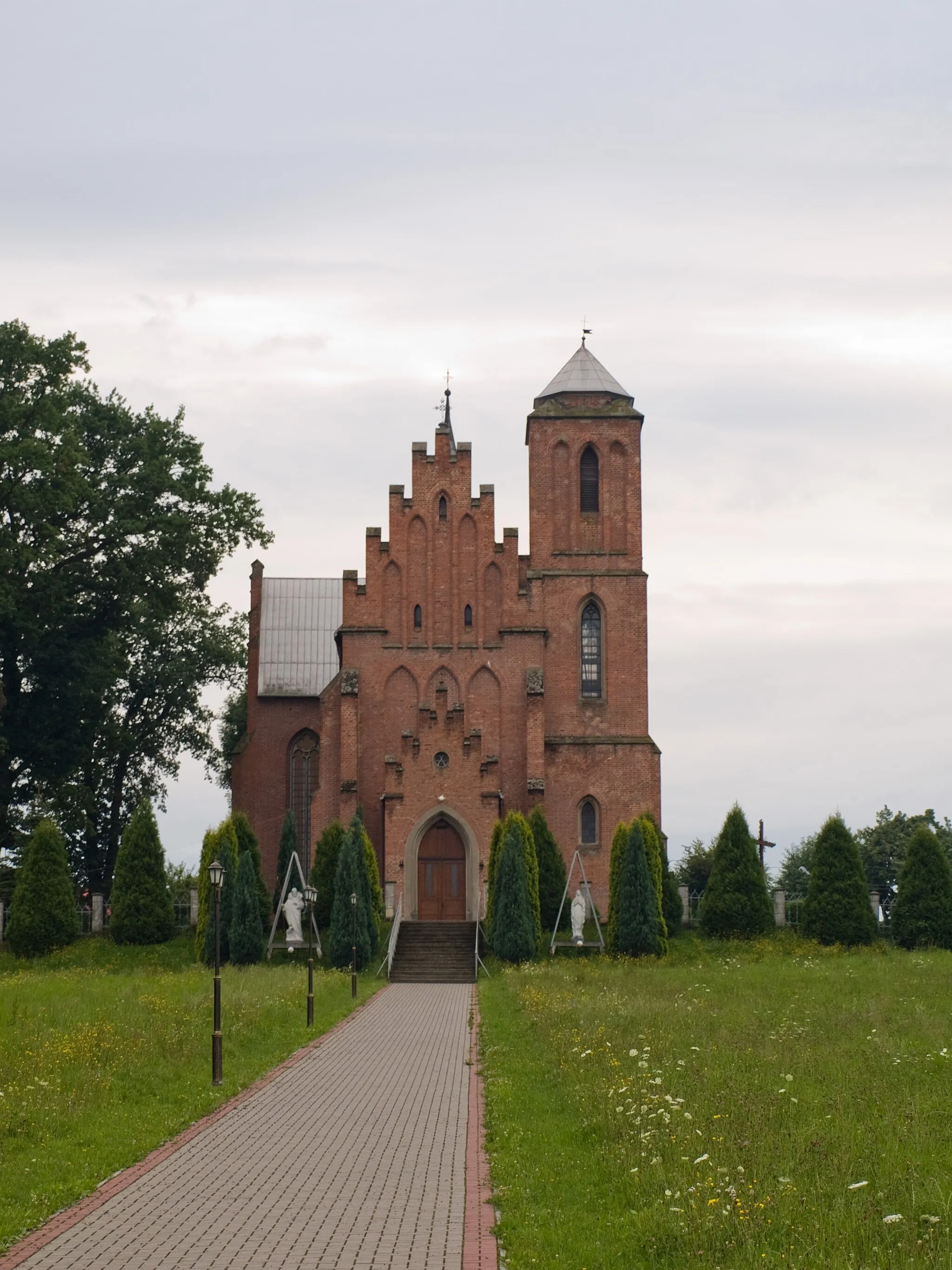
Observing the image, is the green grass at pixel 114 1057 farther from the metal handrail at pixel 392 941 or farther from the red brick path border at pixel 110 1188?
the metal handrail at pixel 392 941

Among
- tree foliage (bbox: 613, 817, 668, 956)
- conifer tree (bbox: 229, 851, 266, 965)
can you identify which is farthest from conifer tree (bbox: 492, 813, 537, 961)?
conifer tree (bbox: 229, 851, 266, 965)

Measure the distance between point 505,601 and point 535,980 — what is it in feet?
51.9

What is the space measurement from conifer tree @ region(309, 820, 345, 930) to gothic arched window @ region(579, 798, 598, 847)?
7.49 meters

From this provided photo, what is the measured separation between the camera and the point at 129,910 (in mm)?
37469

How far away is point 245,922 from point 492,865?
6997mm

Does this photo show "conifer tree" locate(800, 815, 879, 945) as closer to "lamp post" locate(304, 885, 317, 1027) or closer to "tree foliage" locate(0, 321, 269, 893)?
"lamp post" locate(304, 885, 317, 1027)

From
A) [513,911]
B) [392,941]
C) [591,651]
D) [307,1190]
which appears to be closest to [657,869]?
[513,911]

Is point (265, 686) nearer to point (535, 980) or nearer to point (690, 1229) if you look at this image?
point (535, 980)

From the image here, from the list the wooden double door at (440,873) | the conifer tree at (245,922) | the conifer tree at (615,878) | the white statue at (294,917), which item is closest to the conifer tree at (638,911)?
the conifer tree at (615,878)

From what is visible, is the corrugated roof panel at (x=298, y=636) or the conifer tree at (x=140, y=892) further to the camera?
the corrugated roof panel at (x=298, y=636)

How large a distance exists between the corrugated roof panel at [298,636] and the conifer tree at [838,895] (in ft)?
58.8

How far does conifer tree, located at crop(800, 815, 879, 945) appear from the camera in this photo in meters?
37.3

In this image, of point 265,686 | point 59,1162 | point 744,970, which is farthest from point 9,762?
point 59,1162

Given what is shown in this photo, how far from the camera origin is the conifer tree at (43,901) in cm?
3622
